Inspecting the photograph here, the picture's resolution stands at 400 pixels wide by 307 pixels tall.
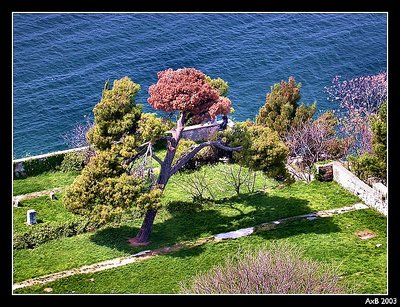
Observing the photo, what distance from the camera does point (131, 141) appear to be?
2683 cm

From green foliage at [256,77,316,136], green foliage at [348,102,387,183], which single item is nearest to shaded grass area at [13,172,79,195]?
green foliage at [256,77,316,136]

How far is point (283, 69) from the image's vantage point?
4806 cm

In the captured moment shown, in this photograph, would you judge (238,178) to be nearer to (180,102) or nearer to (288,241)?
(288,241)

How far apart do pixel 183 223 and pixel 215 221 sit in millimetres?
1250

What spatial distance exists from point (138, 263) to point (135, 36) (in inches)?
1084

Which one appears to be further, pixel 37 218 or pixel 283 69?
pixel 283 69

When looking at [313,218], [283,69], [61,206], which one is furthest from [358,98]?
[61,206]

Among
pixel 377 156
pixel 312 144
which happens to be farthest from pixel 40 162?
pixel 377 156

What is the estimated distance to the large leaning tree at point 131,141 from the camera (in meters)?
26.6

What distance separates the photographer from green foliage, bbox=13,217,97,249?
28078mm

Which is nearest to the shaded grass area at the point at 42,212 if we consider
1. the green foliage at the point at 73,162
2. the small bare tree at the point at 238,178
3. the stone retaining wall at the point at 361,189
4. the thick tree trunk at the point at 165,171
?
the green foliage at the point at 73,162

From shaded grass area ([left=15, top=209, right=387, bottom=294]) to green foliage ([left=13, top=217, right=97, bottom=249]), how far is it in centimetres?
310

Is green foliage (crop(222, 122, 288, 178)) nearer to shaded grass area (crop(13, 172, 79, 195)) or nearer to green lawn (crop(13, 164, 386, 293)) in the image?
green lawn (crop(13, 164, 386, 293))

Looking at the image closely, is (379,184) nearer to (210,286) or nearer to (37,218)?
(210,286)
